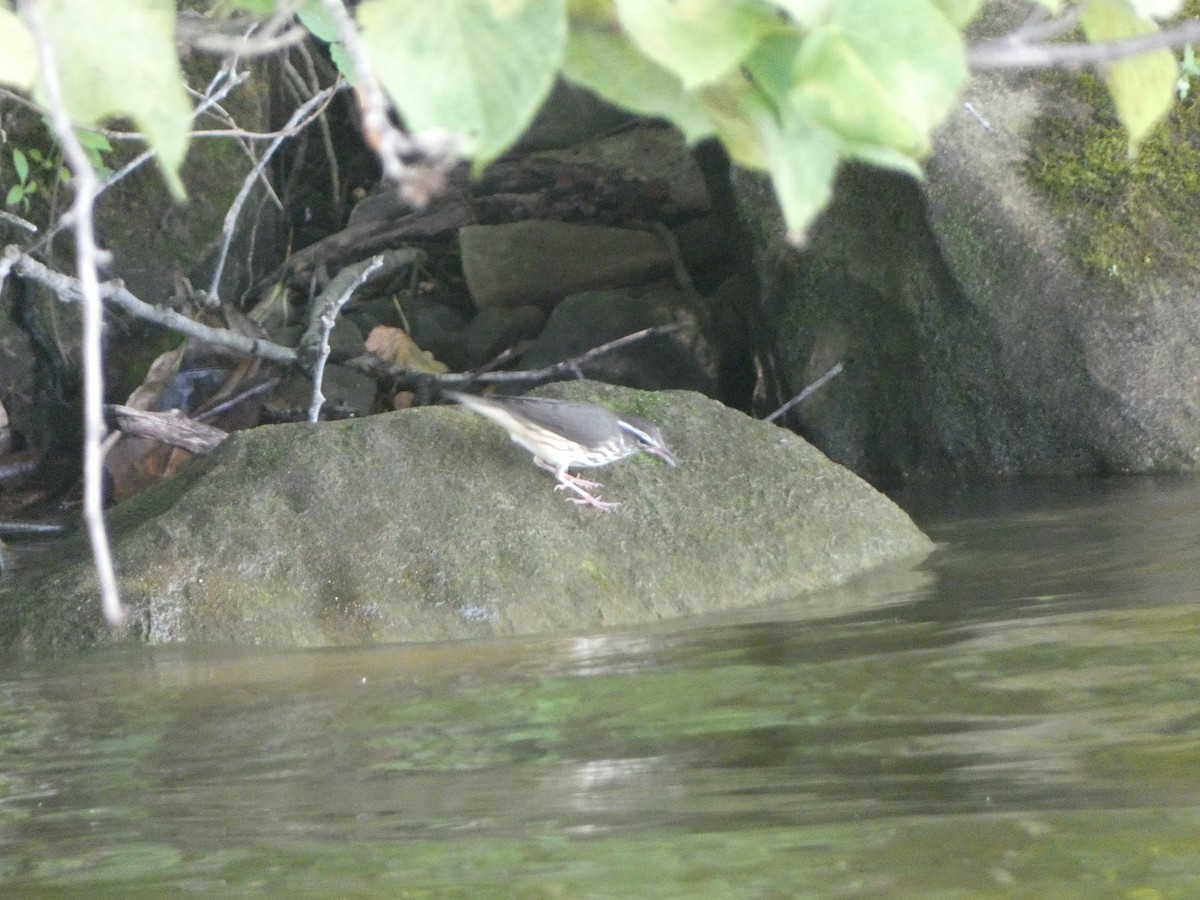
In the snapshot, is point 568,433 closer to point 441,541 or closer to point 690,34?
point 441,541

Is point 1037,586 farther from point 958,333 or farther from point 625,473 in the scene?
point 958,333

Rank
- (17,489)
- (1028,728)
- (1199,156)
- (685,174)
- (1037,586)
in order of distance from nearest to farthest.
Answer: 1. (1028,728)
2. (1037,586)
3. (1199,156)
4. (17,489)
5. (685,174)

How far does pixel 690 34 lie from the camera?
96cm

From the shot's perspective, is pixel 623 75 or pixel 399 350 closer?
pixel 623 75

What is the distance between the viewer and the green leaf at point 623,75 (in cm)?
105

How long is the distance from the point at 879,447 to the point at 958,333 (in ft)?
2.37

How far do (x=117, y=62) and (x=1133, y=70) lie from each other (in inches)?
32.3

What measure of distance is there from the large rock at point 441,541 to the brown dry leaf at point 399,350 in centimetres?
252

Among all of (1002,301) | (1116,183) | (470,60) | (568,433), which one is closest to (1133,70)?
(470,60)

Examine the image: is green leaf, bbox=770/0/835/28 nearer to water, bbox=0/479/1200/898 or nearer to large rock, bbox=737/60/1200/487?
water, bbox=0/479/1200/898

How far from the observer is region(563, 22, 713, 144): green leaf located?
1.05 m

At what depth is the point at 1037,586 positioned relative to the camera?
14.4ft

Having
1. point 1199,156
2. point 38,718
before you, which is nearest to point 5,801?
point 38,718

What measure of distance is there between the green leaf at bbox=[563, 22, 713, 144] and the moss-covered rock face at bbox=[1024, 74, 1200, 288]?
234 inches
